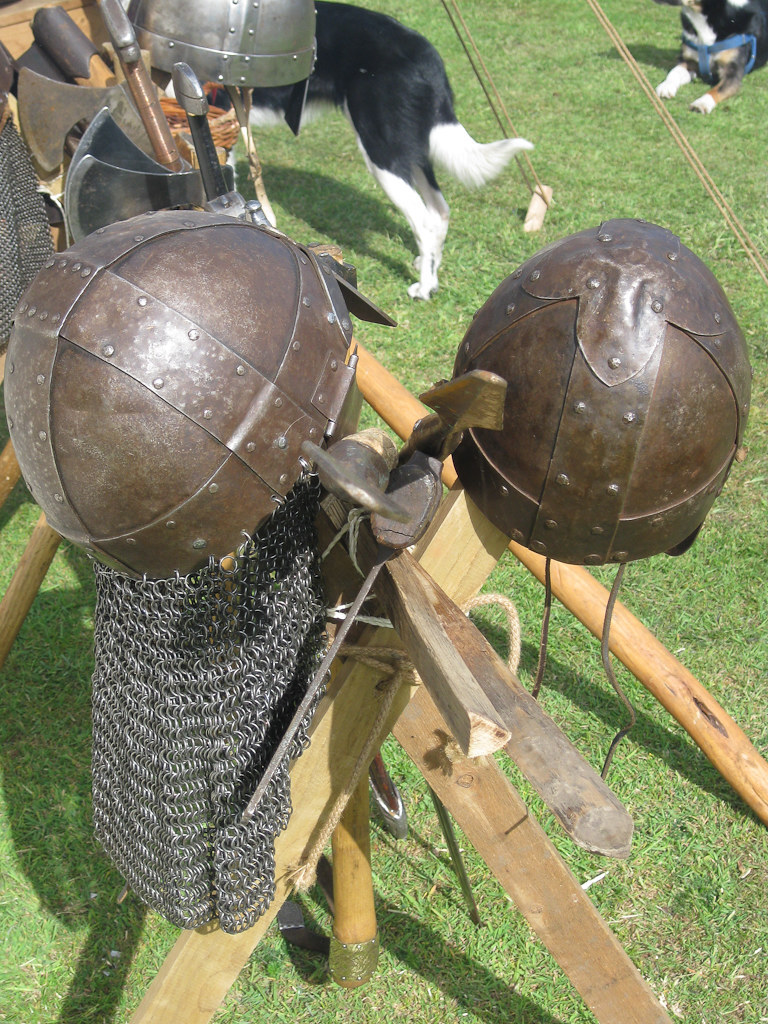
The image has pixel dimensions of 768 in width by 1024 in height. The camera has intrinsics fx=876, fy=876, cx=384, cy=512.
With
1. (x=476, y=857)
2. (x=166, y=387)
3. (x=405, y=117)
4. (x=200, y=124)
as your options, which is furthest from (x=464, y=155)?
(x=166, y=387)

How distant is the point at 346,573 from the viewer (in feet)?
5.93

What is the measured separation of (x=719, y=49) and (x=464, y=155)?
17.1 feet

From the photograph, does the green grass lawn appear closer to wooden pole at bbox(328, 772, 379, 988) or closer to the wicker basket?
wooden pole at bbox(328, 772, 379, 988)

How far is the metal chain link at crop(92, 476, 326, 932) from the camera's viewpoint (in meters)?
1.58

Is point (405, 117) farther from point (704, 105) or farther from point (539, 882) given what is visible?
point (539, 882)

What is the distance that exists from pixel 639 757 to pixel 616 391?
2.26 metres

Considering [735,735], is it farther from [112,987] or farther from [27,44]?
[27,44]

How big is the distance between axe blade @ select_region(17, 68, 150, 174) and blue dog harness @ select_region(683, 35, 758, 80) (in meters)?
8.37

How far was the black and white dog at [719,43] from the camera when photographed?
923 centimetres

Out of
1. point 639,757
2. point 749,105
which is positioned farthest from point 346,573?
point 749,105

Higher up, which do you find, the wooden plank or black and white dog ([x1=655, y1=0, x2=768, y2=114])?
the wooden plank

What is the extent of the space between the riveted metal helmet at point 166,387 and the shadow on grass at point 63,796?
1.83 meters

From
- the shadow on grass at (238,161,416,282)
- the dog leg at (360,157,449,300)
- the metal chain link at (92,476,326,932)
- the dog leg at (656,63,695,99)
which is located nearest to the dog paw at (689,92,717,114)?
the dog leg at (656,63,695,99)

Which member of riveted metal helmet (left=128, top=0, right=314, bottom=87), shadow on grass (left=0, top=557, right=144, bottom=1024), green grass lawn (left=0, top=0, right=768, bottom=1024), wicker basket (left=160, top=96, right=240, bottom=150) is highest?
riveted metal helmet (left=128, top=0, right=314, bottom=87)
